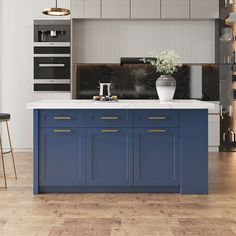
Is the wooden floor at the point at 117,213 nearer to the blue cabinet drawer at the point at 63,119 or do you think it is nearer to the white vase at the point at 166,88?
the blue cabinet drawer at the point at 63,119

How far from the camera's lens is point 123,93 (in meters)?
8.42

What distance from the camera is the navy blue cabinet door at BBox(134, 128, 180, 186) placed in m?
4.81

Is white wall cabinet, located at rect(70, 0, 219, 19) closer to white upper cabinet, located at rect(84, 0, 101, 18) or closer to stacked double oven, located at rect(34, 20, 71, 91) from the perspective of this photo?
white upper cabinet, located at rect(84, 0, 101, 18)

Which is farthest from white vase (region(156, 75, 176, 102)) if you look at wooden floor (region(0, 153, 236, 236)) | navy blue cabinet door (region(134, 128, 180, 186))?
wooden floor (region(0, 153, 236, 236))

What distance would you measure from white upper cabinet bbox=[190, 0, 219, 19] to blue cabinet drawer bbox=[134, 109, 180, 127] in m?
3.67

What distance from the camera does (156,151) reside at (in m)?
4.81

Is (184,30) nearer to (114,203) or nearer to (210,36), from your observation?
(210,36)

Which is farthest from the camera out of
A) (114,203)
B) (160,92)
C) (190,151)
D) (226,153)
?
(226,153)

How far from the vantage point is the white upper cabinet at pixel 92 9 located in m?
7.99

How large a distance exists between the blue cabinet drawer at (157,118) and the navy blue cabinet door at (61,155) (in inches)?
22.3

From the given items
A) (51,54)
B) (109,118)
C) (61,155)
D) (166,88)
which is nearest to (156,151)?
(109,118)

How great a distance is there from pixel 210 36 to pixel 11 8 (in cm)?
335

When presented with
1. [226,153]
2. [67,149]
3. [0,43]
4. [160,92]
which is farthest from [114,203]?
[0,43]

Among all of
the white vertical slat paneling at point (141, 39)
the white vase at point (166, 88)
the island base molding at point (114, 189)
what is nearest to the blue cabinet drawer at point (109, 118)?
the white vase at point (166, 88)
